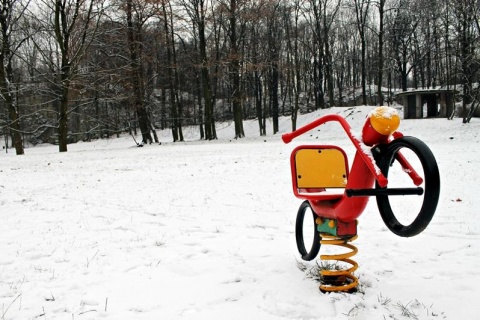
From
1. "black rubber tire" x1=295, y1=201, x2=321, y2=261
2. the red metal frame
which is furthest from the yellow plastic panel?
"black rubber tire" x1=295, y1=201, x2=321, y2=261

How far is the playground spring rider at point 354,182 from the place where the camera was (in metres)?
2.11

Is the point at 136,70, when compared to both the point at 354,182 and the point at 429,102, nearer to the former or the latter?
the point at 429,102

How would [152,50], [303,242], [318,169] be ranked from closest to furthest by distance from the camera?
[318,169], [303,242], [152,50]

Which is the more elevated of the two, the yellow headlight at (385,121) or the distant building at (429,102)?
the distant building at (429,102)

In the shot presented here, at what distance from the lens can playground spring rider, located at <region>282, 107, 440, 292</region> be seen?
2109 mm

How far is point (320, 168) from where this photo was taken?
3295mm

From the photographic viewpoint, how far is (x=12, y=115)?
76.2 ft

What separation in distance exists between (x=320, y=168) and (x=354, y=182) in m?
0.71

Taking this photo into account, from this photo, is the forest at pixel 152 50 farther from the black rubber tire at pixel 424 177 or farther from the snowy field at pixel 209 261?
the black rubber tire at pixel 424 177

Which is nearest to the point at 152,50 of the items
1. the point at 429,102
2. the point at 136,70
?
the point at 136,70

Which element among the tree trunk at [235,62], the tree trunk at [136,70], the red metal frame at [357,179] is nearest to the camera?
the red metal frame at [357,179]

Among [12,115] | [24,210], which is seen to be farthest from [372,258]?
[12,115]

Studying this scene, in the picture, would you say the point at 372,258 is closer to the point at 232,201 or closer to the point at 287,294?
the point at 287,294

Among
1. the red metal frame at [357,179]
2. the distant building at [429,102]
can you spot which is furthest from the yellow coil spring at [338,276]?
the distant building at [429,102]
